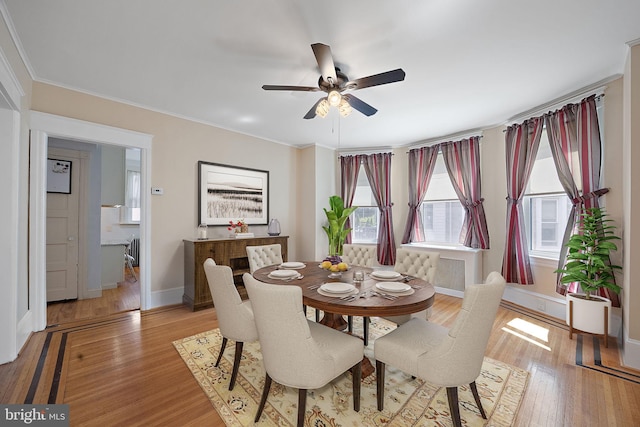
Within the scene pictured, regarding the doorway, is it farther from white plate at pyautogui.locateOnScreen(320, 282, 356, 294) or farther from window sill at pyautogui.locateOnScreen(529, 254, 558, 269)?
window sill at pyautogui.locateOnScreen(529, 254, 558, 269)

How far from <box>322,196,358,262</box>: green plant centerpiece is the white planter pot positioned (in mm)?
3044

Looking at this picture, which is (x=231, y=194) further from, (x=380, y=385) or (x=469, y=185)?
(x=469, y=185)

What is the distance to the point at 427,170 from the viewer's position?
4.73 meters

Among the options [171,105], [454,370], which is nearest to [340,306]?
[454,370]

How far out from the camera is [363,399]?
73.2 inches

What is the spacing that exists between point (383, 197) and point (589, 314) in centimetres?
318

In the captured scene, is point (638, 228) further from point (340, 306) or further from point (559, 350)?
point (340, 306)

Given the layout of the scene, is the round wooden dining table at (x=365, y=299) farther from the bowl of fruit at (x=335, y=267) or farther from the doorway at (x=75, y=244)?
the doorway at (x=75, y=244)

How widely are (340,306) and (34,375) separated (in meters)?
2.48

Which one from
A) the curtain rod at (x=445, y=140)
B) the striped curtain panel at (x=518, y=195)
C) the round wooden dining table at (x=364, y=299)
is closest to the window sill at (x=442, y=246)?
the striped curtain panel at (x=518, y=195)

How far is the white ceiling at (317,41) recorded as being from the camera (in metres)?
1.84

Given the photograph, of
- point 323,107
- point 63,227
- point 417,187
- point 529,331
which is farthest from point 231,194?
point 529,331

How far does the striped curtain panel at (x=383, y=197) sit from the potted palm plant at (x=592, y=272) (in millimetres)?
2589

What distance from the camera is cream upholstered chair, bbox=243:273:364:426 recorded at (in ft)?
4.70
